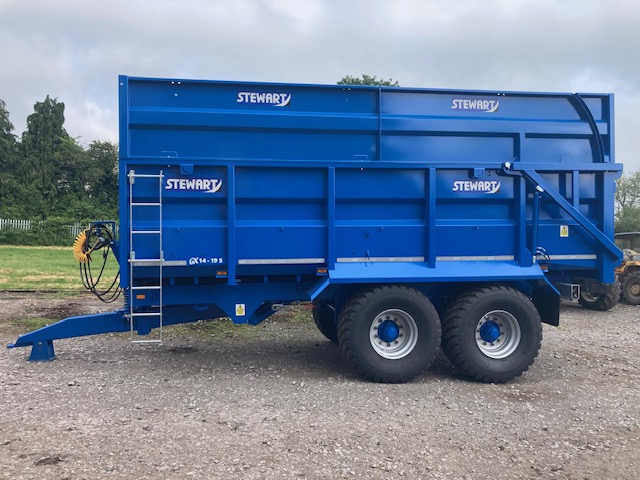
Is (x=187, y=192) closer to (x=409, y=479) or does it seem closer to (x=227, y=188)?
(x=227, y=188)

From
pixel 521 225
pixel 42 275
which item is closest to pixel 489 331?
pixel 521 225

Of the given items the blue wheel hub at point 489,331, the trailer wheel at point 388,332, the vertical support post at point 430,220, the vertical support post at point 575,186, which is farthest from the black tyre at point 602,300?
the trailer wheel at point 388,332

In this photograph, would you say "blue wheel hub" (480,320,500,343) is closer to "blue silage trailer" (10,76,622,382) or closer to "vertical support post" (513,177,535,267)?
"blue silage trailer" (10,76,622,382)

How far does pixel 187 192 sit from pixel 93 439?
2476mm

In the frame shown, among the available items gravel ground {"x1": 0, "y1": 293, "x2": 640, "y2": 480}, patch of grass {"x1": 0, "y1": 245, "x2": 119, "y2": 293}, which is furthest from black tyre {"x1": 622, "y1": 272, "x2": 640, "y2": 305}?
patch of grass {"x1": 0, "y1": 245, "x2": 119, "y2": 293}

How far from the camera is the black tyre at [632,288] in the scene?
12.1 meters

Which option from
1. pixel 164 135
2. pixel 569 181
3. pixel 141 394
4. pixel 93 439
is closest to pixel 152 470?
pixel 93 439

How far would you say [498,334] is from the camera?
5605 mm

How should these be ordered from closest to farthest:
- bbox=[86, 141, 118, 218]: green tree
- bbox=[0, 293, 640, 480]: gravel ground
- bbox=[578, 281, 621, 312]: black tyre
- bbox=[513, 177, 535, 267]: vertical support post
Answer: bbox=[0, 293, 640, 480]: gravel ground < bbox=[513, 177, 535, 267]: vertical support post < bbox=[578, 281, 621, 312]: black tyre < bbox=[86, 141, 118, 218]: green tree

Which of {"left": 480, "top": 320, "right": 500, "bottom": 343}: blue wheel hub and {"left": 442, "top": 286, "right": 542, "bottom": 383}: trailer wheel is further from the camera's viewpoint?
{"left": 480, "top": 320, "right": 500, "bottom": 343}: blue wheel hub

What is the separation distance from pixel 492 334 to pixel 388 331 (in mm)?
1159

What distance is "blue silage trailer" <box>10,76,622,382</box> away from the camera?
5316 mm

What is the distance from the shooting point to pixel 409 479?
133 inches

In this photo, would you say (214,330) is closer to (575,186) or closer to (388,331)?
(388,331)
